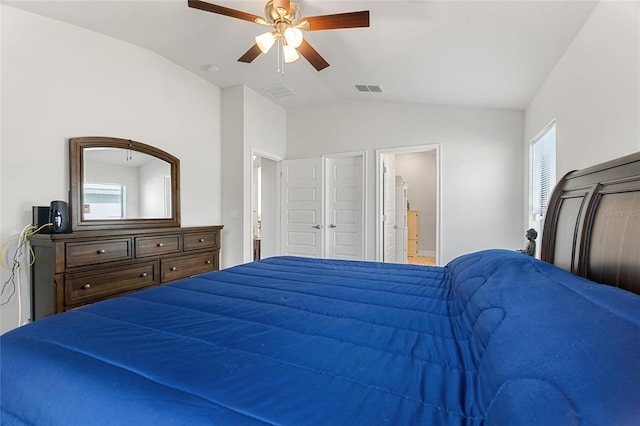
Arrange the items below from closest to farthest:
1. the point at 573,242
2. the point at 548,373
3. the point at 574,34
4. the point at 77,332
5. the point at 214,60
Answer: the point at 548,373
the point at 77,332
the point at 573,242
the point at 574,34
the point at 214,60

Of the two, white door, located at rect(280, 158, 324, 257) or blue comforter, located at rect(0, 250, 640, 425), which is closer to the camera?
blue comforter, located at rect(0, 250, 640, 425)

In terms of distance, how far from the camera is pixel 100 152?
8.84 ft

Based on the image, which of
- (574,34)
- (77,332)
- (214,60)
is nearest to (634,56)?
(574,34)

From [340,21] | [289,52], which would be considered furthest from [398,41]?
[289,52]

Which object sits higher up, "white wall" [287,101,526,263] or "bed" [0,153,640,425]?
"white wall" [287,101,526,263]

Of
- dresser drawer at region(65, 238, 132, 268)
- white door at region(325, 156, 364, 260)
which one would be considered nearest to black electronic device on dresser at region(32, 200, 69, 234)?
dresser drawer at region(65, 238, 132, 268)

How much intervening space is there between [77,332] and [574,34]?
316 cm

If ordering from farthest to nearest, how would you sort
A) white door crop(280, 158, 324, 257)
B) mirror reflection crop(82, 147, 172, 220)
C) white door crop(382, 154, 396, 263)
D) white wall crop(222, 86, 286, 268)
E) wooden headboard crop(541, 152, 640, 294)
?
white door crop(280, 158, 324, 257) < white door crop(382, 154, 396, 263) < white wall crop(222, 86, 286, 268) < mirror reflection crop(82, 147, 172, 220) < wooden headboard crop(541, 152, 640, 294)

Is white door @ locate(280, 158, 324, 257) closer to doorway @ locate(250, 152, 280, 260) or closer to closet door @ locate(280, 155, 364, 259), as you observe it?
closet door @ locate(280, 155, 364, 259)

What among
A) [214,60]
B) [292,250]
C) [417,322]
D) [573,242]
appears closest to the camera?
[417,322]

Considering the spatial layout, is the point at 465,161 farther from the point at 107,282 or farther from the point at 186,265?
the point at 107,282

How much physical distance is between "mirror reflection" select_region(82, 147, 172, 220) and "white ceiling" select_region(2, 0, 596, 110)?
46.1 inches

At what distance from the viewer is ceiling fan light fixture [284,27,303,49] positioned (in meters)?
2.07

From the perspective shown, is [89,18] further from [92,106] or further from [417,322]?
[417,322]
